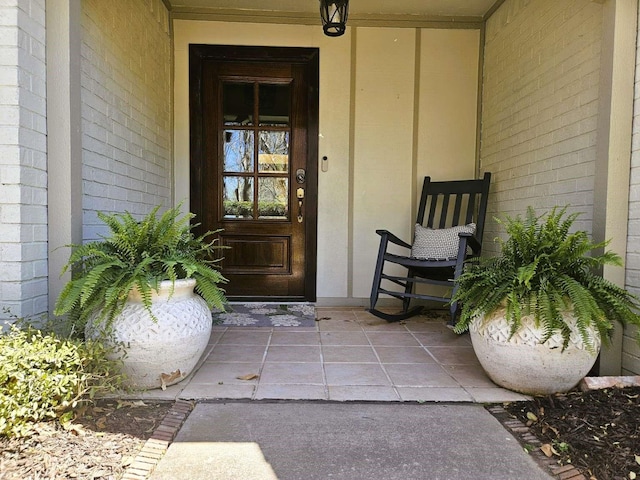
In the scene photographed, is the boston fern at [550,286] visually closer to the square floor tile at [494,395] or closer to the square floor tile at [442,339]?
the square floor tile at [494,395]

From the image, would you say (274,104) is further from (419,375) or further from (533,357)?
(533,357)

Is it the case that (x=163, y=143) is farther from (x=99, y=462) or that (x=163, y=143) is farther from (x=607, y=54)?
(x=607, y=54)

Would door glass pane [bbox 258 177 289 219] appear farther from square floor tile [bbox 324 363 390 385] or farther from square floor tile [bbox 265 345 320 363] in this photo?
square floor tile [bbox 324 363 390 385]

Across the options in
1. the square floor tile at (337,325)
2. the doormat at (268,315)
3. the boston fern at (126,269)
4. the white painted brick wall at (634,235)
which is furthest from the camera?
the doormat at (268,315)

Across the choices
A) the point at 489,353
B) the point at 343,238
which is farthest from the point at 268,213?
the point at 489,353

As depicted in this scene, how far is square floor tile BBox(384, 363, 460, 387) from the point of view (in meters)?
1.84

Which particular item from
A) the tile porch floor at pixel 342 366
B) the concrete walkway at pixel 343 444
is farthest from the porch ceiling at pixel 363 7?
the concrete walkway at pixel 343 444

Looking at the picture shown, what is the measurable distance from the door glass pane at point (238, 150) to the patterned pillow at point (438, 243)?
1.49 metres

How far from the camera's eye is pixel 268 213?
3473mm

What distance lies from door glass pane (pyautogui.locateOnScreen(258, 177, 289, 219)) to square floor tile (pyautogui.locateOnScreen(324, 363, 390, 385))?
1684mm

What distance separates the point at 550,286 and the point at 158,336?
1.56 metres

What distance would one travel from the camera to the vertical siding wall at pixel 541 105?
2131 millimetres

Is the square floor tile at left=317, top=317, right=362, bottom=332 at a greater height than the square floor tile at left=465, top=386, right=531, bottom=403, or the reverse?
the square floor tile at left=465, top=386, right=531, bottom=403

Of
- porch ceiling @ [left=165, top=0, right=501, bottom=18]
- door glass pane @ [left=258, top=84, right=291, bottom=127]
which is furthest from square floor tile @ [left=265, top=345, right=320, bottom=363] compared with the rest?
porch ceiling @ [left=165, top=0, right=501, bottom=18]
